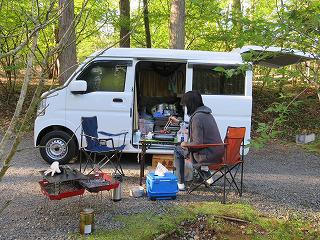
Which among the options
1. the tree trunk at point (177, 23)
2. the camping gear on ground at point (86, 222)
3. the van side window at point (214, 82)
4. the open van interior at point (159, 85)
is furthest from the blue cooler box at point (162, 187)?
the tree trunk at point (177, 23)

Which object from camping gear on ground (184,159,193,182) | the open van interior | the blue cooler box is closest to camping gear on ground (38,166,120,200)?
the blue cooler box

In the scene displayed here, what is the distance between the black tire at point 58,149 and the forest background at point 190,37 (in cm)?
97

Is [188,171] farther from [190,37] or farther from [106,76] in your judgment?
[190,37]

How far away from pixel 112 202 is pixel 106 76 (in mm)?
2512

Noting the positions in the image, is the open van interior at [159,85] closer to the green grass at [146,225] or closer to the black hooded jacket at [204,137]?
the black hooded jacket at [204,137]

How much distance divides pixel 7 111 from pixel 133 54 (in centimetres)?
639

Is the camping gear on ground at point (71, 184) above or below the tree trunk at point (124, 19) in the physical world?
below

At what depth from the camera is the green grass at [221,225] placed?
3089 millimetres

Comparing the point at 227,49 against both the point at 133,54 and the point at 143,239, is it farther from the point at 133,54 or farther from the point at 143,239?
the point at 143,239

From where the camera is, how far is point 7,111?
33.2 ft

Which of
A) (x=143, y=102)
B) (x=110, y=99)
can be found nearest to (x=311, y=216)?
(x=110, y=99)

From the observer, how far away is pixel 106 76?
221 inches

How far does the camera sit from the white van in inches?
217

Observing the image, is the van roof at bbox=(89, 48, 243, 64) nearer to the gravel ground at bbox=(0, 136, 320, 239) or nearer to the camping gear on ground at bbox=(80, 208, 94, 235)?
the gravel ground at bbox=(0, 136, 320, 239)
